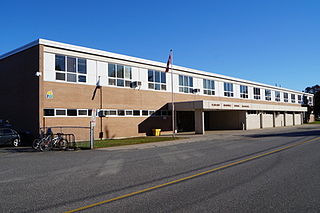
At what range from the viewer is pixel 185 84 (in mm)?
34844

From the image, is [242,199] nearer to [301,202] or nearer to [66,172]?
[301,202]

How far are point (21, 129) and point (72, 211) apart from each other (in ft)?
67.9

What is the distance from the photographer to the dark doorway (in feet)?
118

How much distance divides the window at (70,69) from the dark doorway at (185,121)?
14996 millimetres

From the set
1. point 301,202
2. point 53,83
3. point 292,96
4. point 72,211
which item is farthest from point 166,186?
point 292,96

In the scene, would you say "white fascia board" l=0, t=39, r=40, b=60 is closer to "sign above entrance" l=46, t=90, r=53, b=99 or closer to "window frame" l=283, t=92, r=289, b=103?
"sign above entrance" l=46, t=90, r=53, b=99

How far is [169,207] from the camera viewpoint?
5406mm

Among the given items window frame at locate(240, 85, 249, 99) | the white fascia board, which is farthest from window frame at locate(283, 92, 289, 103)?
the white fascia board

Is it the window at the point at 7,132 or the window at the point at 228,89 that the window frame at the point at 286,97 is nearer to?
the window at the point at 228,89

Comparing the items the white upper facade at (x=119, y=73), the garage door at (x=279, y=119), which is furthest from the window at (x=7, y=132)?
the garage door at (x=279, y=119)

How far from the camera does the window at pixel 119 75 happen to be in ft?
87.1

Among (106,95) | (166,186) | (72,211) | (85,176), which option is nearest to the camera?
(72,211)

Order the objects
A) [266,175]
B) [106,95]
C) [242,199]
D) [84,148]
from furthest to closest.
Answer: [106,95] < [84,148] < [266,175] < [242,199]

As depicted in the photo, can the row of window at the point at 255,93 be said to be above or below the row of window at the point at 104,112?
above
